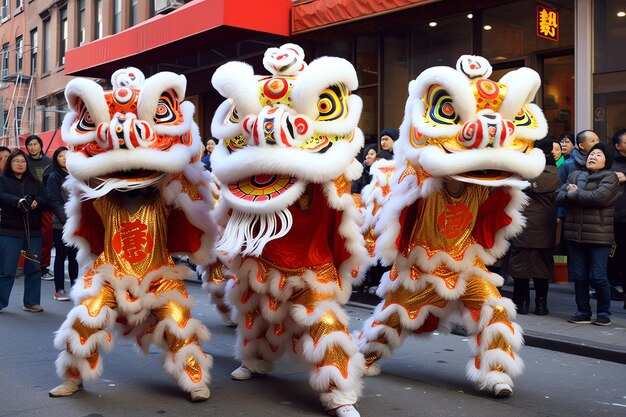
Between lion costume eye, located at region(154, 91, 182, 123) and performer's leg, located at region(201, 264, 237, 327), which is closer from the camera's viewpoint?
lion costume eye, located at region(154, 91, 182, 123)

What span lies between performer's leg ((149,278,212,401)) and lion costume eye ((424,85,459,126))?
207 cm

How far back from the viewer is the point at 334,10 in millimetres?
13359

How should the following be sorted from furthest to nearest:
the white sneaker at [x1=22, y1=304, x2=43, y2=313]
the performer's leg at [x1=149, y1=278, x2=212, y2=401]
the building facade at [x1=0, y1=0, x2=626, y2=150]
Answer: the building facade at [x1=0, y1=0, x2=626, y2=150] → the white sneaker at [x1=22, y1=304, x2=43, y2=313] → the performer's leg at [x1=149, y1=278, x2=212, y2=401]

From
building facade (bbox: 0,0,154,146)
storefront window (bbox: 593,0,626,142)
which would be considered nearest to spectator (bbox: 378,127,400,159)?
storefront window (bbox: 593,0,626,142)

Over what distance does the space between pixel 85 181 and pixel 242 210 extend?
121 centimetres

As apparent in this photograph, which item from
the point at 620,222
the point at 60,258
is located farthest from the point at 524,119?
the point at 60,258

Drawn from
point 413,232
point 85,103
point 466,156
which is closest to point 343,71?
point 466,156

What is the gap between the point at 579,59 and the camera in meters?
10.6

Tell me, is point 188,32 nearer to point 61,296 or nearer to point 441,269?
point 61,296

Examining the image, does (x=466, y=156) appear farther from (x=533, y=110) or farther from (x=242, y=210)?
(x=242, y=210)

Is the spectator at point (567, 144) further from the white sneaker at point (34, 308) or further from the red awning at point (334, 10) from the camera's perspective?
the white sneaker at point (34, 308)

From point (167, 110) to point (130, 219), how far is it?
0.78 m

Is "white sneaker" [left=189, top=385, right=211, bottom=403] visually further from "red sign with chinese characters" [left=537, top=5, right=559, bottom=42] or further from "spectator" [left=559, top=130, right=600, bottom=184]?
"red sign with chinese characters" [left=537, top=5, right=559, bottom=42]

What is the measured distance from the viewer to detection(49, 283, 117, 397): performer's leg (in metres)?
4.62
